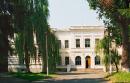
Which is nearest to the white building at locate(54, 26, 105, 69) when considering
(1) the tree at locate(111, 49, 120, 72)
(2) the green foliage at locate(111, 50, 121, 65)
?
(1) the tree at locate(111, 49, 120, 72)

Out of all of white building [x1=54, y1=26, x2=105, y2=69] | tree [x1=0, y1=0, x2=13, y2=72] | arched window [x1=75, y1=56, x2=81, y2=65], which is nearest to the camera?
tree [x1=0, y1=0, x2=13, y2=72]

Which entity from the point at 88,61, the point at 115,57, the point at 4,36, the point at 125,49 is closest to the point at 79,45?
the point at 88,61

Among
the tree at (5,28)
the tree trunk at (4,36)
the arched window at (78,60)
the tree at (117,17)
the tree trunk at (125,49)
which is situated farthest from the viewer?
the arched window at (78,60)

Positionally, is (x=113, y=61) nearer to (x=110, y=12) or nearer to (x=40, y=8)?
(x=40, y=8)

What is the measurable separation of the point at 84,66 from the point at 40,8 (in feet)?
106

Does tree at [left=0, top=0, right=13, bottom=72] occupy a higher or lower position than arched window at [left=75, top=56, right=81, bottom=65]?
higher

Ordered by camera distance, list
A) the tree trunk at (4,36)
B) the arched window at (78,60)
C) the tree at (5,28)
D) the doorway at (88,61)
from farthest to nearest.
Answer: the arched window at (78,60)
the doorway at (88,61)
the tree at (5,28)
the tree trunk at (4,36)

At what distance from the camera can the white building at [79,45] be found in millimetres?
90562

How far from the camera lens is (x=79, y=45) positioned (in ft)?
301

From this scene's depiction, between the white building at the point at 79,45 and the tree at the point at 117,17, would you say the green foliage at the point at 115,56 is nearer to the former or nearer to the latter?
the tree at the point at 117,17

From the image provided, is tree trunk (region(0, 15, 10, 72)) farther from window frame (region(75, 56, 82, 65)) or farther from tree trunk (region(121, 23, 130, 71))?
window frame (region(75, 56, 82, 65))

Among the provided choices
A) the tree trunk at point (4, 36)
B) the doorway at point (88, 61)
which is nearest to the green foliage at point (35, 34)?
the tree trunk at point (4, 36)

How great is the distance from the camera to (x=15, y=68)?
86.7 m

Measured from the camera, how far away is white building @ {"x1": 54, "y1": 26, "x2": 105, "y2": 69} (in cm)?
9056
